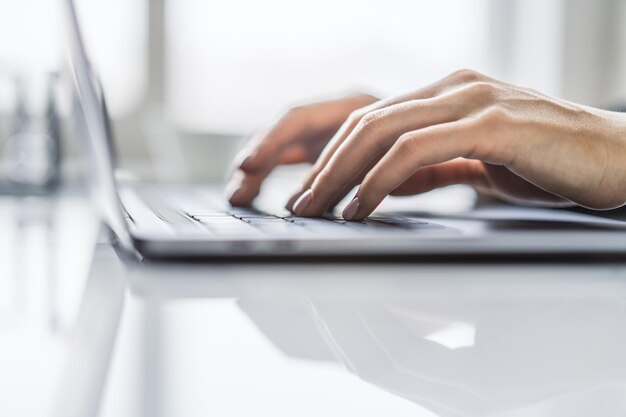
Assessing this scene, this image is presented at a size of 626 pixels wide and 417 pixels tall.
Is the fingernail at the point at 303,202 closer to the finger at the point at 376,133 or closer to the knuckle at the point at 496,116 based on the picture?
the finger at the point at 376,133

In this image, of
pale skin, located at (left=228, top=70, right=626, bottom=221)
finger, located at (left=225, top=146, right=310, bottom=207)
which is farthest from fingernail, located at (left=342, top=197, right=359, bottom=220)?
finger, located at (left=225, top=146, right=310, bottom=207)

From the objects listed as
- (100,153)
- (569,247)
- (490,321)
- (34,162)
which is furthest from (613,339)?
(34,162)

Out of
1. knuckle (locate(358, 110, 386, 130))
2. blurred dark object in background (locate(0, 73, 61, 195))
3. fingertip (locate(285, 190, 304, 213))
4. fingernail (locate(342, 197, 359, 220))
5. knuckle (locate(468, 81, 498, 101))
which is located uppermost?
knuckle (locate(468, 81, 498, 101))

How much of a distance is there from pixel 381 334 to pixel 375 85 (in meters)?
1.96

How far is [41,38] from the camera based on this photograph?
158cm

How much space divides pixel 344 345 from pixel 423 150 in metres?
0.25

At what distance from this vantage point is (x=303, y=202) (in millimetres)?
535

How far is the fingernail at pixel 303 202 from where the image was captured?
532mm

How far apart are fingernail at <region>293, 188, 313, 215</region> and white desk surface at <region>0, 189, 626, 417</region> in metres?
0.11

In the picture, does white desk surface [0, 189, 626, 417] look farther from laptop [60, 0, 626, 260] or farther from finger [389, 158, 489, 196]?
finger [389, 158, 489, 196]

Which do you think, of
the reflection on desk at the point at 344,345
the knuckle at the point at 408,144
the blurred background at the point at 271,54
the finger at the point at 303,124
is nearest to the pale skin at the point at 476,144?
the knuckle at the point at 408,144

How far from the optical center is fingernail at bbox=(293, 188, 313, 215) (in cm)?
53

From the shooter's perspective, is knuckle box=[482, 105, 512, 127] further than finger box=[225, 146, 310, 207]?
No

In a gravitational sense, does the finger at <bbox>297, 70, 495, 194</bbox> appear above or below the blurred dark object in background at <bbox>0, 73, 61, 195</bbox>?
above
